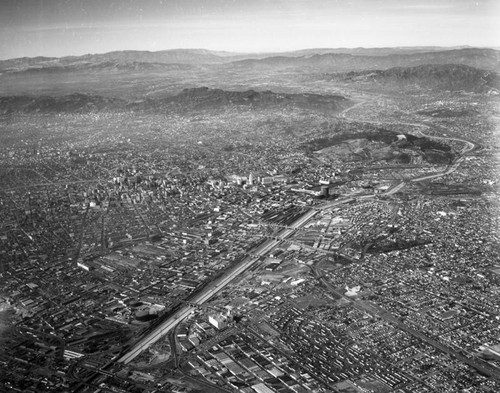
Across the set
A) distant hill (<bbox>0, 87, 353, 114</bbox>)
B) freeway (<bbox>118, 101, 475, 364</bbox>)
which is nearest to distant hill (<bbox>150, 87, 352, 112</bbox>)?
distant hill (<bbox>0, 87, 353, 114</bbox>)

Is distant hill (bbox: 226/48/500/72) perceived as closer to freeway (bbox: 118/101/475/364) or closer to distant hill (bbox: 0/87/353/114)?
distant hill (bbox: 0/87/353/114)

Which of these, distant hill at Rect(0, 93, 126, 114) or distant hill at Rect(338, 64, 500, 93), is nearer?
distant hill at Rect(0, 93, 126, 114)

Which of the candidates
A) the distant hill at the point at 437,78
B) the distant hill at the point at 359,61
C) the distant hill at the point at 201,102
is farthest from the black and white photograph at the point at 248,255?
the distant hill at the point at 359,61

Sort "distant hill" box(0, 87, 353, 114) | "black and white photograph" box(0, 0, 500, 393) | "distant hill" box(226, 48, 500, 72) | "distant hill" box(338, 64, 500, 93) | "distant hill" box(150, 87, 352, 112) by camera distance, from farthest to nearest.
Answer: "distant hill" box(226, 48, 500, 72) < "distant hill" box(338, 64, 500, 93) < "distant hill" box(150, 87, 352, 112) < "distant hill" box(0, 87, 353, 114) < "black and white photograph" box(0, 0, 500, 393)

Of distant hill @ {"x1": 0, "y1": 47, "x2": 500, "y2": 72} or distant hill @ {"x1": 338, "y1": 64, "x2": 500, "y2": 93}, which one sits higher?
distant hill @ {"x1": 0, "y1": 47, "x2": 500, "y2": 72}

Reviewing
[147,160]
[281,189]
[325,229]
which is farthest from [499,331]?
[147,160]
